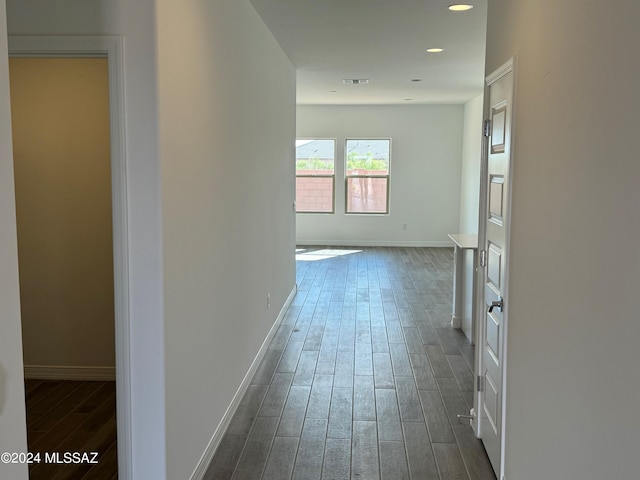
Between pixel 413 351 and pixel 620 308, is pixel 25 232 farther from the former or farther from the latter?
pixel 620 308

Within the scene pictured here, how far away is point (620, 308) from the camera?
137 centimetres

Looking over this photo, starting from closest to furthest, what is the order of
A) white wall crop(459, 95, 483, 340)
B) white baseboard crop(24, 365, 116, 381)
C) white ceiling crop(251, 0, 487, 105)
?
1. white ceiling crop(251, 0, 487, 105)
2. white baseboard crop(24, 365, 116, 381)
3. white wall crop(459, 95, 483, 340)

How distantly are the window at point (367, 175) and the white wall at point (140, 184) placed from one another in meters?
9.13

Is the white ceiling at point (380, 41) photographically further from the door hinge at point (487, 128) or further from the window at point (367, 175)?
the window at point (367, 175)

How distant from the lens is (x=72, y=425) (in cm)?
341

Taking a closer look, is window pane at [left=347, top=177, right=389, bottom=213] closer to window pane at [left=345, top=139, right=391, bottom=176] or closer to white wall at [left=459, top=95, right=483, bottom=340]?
window pane at [left=345, top=139, right=391, bottom=176]

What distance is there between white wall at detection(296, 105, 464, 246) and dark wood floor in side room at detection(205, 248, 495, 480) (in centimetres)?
434

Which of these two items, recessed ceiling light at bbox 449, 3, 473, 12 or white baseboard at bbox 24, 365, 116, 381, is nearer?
recessed ceiling light at bbox 449, 3, 473, 12

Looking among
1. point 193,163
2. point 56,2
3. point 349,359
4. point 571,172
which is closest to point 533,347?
point 571,172

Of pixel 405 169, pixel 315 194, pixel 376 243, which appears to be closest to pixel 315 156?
pixel 315 194

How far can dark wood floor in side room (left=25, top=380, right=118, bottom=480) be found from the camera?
2.93 metres

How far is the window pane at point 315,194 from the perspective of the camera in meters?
11.3

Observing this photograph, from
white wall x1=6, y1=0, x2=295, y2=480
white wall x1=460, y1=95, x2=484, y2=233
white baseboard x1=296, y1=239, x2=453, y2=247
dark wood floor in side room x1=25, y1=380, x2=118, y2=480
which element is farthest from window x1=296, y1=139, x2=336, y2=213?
dark wood floor in side room x1=25, y1=380, x2=118, y2=480

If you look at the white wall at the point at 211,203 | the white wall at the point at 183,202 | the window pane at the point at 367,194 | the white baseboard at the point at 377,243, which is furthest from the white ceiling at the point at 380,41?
the white baseboard at the point at 377,243
